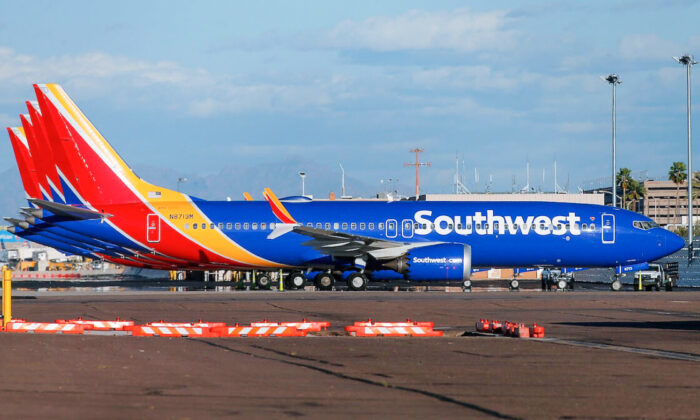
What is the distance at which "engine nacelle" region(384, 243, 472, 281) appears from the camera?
45.4 m

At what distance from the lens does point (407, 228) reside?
158ft

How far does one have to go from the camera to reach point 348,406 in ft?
38.2

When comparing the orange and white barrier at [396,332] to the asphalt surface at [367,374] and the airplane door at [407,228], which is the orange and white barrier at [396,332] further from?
the airplane door at [407,228]

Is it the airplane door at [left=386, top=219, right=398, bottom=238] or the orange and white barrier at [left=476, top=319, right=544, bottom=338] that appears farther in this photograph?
the airplane door at [left=386, top=219, right=398, bottom=238]

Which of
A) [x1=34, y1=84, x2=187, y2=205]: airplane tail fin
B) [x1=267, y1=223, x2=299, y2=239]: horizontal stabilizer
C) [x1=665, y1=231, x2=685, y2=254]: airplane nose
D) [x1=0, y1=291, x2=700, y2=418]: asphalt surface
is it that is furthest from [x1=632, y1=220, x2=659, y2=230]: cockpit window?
[x1=34, y1=84, x2=187, y2=205]: airplane tail fin

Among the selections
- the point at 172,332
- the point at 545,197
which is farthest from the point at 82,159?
the point at 545,197

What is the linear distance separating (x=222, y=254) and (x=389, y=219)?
8.75m

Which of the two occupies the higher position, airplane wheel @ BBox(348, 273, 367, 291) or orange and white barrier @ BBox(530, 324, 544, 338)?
airplane wheel @ BBox(348, 273, 367, 291)

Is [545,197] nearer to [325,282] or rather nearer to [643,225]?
[643,225]

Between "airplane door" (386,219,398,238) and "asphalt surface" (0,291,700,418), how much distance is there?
68.4 feet

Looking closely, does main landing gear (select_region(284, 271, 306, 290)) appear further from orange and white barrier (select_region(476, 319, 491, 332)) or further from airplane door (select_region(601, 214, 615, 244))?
orange and white barrier (select_region(476, 319, 491, 332))

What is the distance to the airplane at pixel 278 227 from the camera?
46.8 metres

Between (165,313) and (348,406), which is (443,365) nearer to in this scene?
(348,406)

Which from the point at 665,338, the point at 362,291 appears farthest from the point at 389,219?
the point at 665,338
